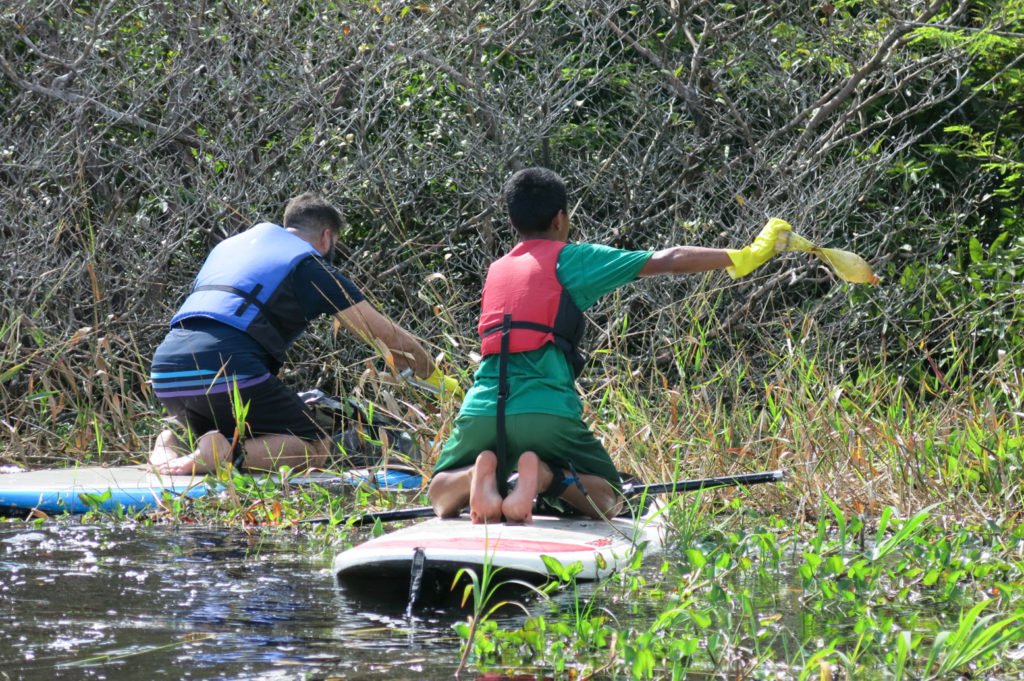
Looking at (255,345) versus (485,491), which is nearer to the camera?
(485,491)

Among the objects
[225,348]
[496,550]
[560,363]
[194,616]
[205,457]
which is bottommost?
[194,616]

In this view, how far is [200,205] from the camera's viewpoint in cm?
824

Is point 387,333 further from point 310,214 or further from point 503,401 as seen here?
point 503,401

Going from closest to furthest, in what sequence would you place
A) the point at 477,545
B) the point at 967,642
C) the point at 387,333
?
the point at 967,642 < the point at 477,545 < the point at 387,333

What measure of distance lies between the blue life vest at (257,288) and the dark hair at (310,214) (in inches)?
5.1

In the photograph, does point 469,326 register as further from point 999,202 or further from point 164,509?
point 999,202

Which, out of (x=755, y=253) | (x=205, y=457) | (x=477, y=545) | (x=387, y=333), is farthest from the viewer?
(x=387, y=333)

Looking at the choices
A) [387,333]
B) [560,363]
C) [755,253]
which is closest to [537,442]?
[560,363]

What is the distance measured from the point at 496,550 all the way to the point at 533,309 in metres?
1.19

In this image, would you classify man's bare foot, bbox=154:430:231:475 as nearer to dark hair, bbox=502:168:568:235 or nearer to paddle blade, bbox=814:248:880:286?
dark hair, bbox=502:168:568:235

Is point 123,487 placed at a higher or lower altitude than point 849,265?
lower

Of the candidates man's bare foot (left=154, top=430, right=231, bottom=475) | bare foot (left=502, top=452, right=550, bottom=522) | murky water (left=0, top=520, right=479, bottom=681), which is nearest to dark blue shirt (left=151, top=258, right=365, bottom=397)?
man's bare foot (left=154, top=430, right=231, bottom=475)

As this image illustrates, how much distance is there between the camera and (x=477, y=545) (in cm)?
445

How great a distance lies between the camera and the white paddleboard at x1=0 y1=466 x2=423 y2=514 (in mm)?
6047
